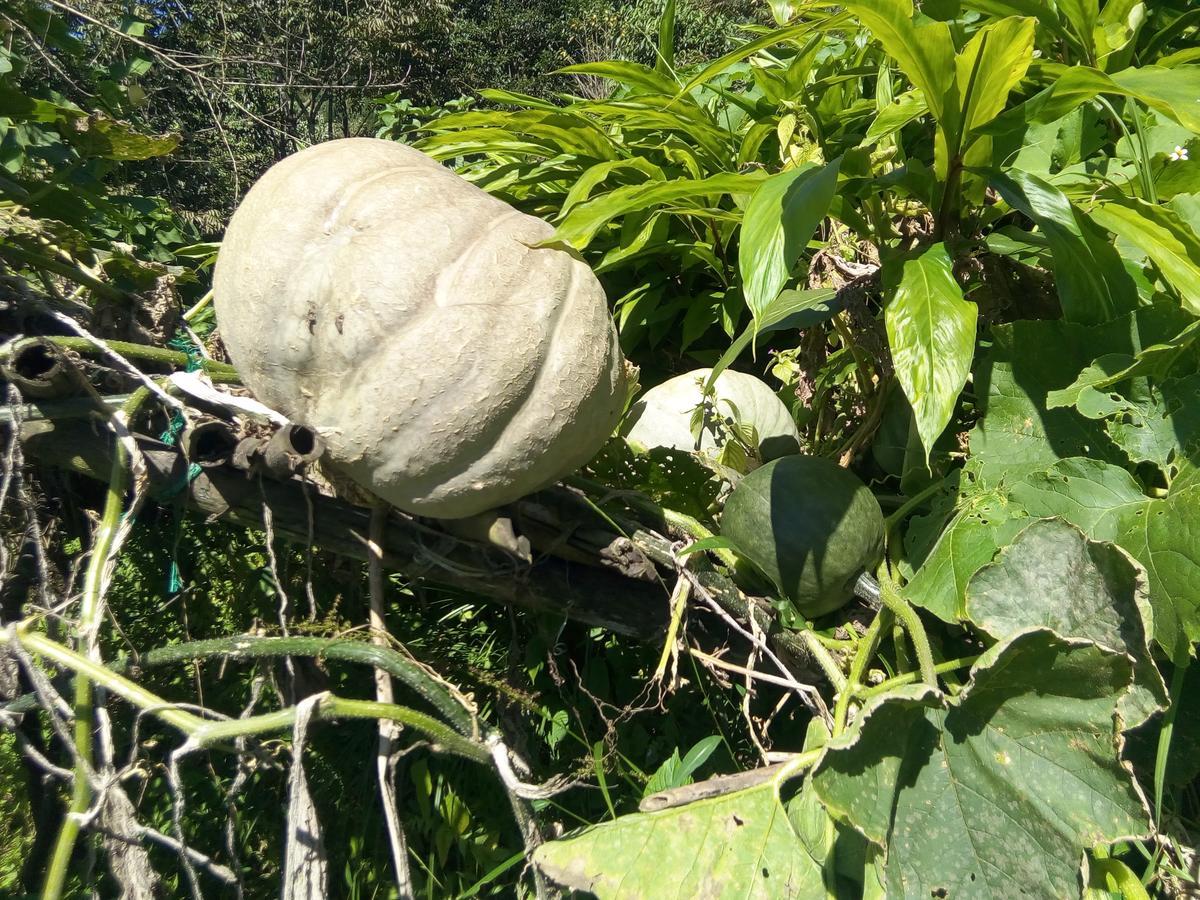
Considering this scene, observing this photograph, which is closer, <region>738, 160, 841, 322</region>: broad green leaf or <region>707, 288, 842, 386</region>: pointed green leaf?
<region>738, 160, 841, 322</region>: broad green leaf

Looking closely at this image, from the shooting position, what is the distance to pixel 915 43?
3.51ft

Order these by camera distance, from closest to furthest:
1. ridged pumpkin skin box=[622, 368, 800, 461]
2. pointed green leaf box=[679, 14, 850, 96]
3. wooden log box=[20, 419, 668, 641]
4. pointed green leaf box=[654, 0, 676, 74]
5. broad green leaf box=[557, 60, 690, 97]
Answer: wooden log box=[20, 419, 668, 641] → pointed green leaf box=[679, 14, 850, 96] → ridged pumpkin skin box=[622, 368, 800, 461] → broad green leaf box=[557, 60, 690, 97] → pointed green leaf box=[654, 0, 676, 74]

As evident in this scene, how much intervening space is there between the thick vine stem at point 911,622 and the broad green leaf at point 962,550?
2cm

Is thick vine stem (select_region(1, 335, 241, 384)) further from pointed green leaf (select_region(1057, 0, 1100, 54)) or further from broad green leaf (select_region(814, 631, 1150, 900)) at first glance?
pointed green leaf (select_region(1057, 0, 1100, 54))

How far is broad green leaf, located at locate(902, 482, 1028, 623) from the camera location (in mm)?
1080

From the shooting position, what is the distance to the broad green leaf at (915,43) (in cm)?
103

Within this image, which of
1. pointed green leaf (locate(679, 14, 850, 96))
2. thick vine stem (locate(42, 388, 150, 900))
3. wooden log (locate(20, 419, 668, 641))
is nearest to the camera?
thick vine stem (locate(42, 388, 150, 900))

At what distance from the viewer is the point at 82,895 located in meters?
1.65

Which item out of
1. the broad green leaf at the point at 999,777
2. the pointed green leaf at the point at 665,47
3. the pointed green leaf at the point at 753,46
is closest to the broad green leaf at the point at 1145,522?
the broad green leaf at the point at 999,777

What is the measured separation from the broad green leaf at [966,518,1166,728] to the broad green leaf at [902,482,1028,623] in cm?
4

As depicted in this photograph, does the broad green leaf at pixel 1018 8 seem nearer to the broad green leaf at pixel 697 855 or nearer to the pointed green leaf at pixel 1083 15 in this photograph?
the pointed green leaf at pixel 1083 15

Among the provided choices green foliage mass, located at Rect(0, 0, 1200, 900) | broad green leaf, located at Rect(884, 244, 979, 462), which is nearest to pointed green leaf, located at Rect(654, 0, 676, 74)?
green foliage mass, located at Rect(0, 0, 1200, 900)

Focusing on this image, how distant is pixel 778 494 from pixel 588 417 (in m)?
0.32

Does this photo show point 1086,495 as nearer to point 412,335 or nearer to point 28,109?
point 412,335
